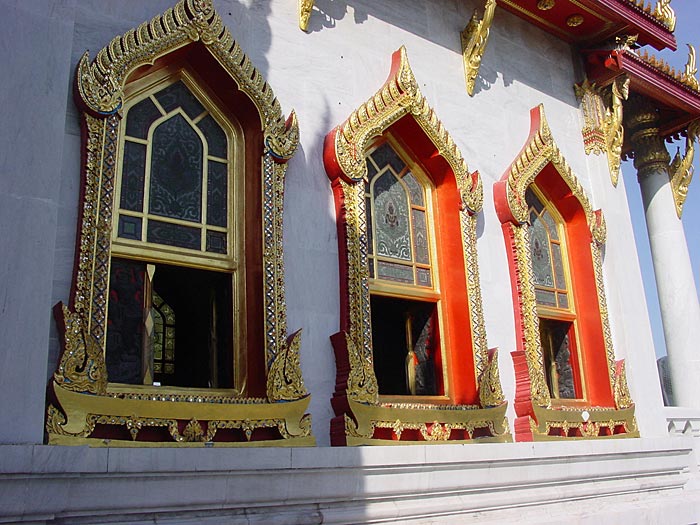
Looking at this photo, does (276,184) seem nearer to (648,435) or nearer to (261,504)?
(261,504)

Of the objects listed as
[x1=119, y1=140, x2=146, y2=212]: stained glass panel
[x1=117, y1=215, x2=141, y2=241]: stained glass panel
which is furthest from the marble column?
[x1=117, y1=215, x2=141, y2=241]: stained glass panel

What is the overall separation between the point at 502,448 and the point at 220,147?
2.79 meters

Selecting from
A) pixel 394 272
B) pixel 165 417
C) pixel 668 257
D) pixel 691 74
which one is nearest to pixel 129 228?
pixel 165 417

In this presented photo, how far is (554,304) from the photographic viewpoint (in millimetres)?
6688

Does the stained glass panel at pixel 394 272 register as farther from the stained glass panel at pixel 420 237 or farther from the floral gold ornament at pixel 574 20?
the floral gold ornament at pixel 574 20

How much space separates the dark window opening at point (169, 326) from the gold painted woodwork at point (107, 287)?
177mm

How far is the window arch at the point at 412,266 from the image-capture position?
5.12 metres

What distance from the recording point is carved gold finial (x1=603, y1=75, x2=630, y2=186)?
7566 mm

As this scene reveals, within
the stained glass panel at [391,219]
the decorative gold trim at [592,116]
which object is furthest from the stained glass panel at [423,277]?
the decorative gold trim at [592,116]

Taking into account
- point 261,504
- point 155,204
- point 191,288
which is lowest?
point 261,504

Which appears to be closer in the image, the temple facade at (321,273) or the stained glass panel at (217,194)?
the temple facade at (321,273)

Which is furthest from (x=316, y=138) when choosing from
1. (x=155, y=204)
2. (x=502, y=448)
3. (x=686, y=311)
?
(x=686, y=311)

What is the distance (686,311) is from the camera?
28.1ft

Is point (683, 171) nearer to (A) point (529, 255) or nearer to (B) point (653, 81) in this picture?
(B) point (653, 81)
